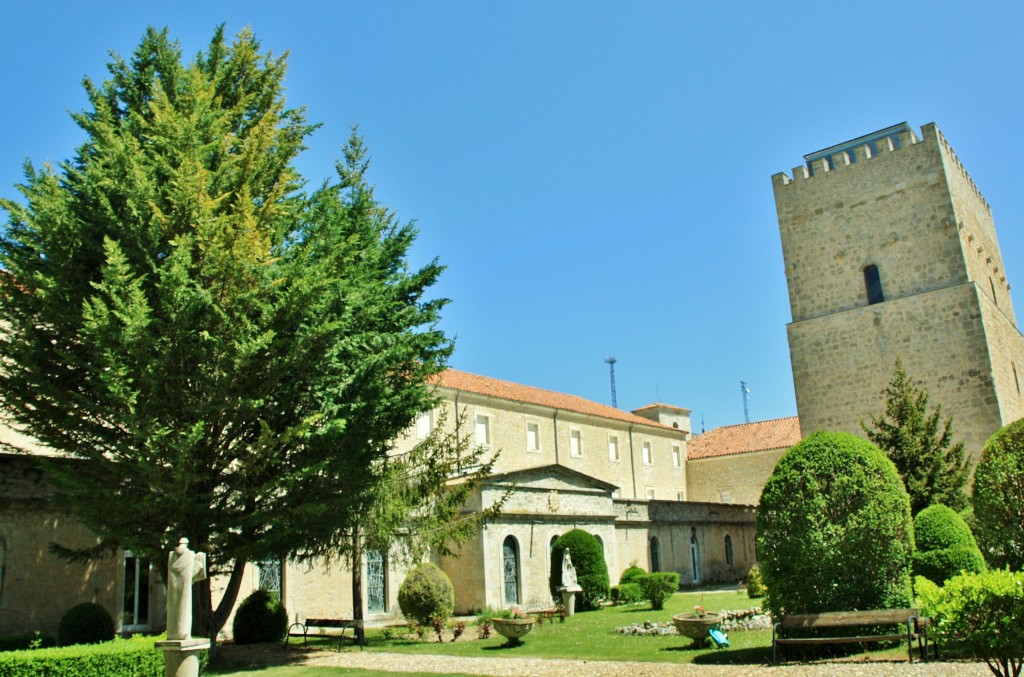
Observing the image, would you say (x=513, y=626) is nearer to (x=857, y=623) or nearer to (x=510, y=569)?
(x=857, y=623)

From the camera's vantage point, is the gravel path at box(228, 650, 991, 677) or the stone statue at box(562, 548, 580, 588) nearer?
the gravel path at box(228, 650, 991, 677)

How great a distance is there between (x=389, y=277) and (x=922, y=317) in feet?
60.0

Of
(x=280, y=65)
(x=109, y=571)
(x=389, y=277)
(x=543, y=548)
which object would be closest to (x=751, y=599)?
(x=543, y=548)

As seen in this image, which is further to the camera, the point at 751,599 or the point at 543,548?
the point at 543,548

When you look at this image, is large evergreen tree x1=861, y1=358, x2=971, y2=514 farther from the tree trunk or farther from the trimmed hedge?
the trimmed hedge

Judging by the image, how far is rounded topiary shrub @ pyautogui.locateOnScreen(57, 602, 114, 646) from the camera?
A: 47.8 feet

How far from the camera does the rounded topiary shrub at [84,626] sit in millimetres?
14570

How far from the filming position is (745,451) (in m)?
45.1

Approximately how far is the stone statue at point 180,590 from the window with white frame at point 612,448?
3286 centimetres

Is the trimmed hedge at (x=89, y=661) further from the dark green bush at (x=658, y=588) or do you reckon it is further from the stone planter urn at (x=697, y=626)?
the dark green bush at (x=658, y=588)

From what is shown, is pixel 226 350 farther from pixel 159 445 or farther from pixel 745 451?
pixel 745 451

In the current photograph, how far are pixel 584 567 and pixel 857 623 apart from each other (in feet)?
47.8

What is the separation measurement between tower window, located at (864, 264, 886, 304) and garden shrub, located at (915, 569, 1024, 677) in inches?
844

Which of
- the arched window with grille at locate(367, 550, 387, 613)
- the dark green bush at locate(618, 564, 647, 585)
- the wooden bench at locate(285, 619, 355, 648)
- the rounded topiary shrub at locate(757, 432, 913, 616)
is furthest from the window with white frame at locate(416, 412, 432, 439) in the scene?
the rounded topiary shrub at locate(757, 432, 913, 616)
